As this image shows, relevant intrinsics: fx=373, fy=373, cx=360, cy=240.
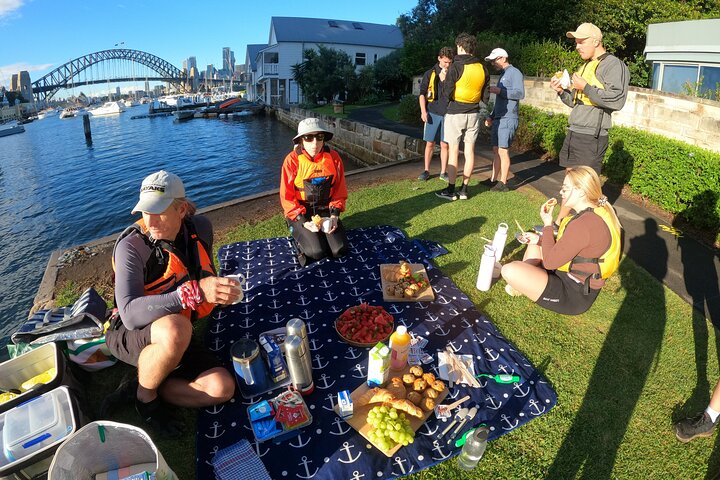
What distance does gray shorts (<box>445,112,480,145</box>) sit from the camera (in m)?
7.02

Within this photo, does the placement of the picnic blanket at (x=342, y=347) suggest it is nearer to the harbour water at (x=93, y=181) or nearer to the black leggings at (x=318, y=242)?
the black leggings at (x=318, y=242)

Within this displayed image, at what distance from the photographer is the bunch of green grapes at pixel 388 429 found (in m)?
2.67

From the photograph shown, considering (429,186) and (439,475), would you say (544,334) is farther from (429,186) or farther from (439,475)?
(429,186)

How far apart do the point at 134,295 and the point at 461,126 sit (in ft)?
20.1

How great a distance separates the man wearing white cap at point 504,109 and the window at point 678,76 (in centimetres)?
896

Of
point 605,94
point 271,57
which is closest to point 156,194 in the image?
point 605,94

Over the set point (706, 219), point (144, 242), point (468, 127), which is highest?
point (468, 127)

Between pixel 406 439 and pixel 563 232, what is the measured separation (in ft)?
8.18

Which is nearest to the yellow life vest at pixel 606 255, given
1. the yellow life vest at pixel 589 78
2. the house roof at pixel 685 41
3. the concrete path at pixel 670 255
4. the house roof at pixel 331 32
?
the concrete path at pixel 670 255

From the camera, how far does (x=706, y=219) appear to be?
5789 millimetres

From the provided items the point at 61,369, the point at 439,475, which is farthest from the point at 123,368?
the point at 439,475

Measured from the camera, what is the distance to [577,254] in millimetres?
3674

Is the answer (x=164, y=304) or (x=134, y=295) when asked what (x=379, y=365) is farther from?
(x=134, y=295)

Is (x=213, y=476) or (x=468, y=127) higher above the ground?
(x=468, y=127)
